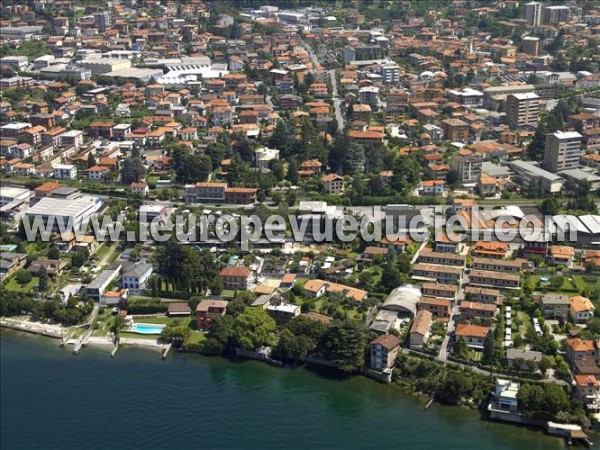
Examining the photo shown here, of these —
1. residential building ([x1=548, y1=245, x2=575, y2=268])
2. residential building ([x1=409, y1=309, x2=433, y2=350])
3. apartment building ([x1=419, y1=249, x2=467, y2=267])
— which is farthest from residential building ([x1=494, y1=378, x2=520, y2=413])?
residential building ([x1=548, y1=245, x2=575, y2=268])

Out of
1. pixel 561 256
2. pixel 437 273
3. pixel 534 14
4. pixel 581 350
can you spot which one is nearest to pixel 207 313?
pixel 437 273

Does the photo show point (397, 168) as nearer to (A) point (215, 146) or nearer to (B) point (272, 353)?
(A) point (215, 146)

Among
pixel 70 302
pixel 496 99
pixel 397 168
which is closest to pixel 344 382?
pixel 70 302

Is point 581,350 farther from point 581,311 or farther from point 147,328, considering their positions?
point 147,328

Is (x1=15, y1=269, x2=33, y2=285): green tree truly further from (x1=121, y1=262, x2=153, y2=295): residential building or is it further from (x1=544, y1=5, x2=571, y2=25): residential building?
(x1=544, y1=5, x2=571, y2=25): residential building

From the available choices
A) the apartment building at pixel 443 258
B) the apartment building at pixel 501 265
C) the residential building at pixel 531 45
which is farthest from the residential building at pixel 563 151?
the residential building at pixel 531 45

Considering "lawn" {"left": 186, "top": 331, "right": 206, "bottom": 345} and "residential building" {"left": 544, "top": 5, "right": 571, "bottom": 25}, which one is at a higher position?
"residential building" {"left": 544, "top": 5, "right": 571, "bottom": 25}

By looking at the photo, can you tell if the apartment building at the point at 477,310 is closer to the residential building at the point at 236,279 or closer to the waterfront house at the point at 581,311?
the waterfront house at the point at 581,311
